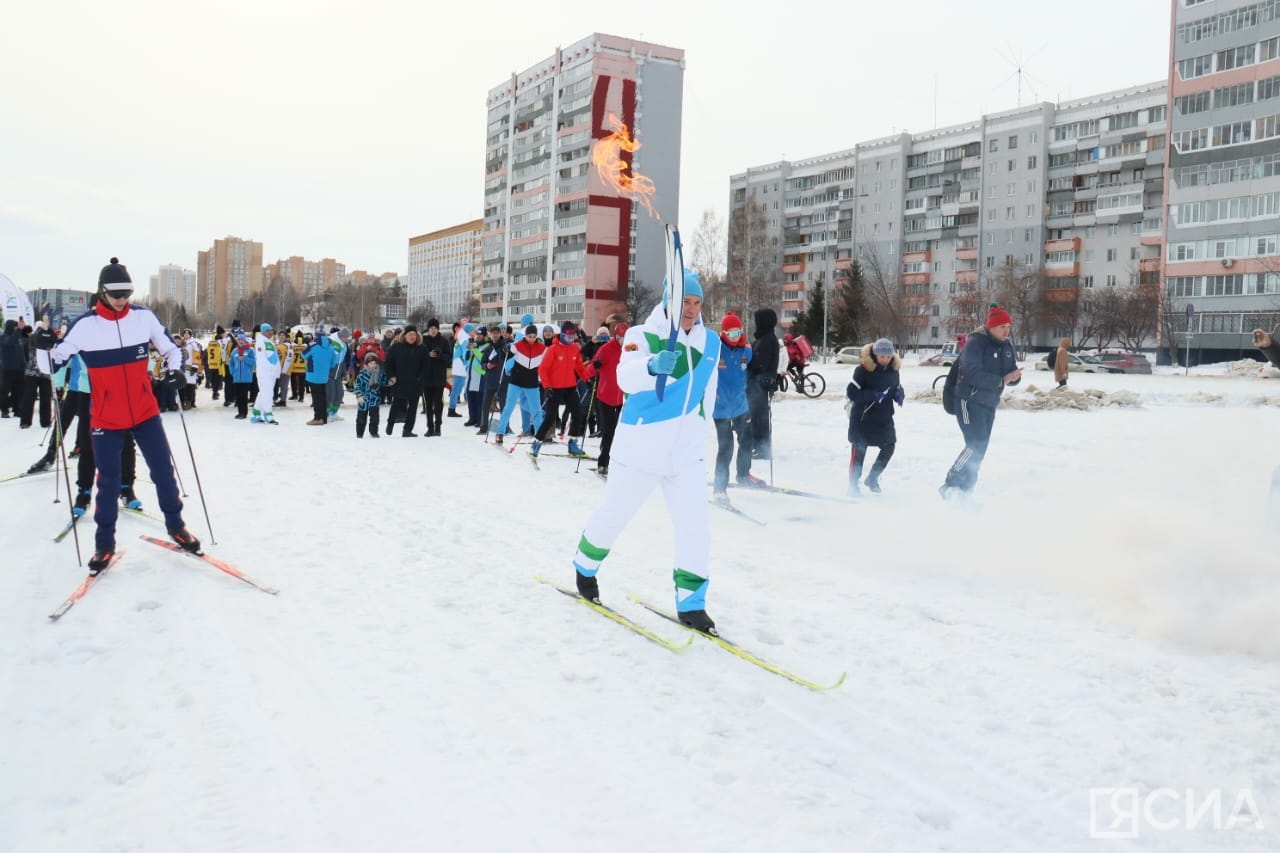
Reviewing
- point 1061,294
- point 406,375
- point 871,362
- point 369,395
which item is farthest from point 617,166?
point 1061,294

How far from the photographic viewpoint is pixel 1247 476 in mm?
10266

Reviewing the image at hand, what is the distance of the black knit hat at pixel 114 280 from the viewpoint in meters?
6.02

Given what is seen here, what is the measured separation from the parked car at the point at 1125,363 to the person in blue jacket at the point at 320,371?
116 feet

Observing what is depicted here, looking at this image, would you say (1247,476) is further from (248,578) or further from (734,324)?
(248,578)

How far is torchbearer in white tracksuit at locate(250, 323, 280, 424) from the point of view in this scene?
16984 mm

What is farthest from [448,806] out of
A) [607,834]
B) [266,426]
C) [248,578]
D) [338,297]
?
[338,297]

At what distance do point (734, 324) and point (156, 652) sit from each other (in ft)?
20.7

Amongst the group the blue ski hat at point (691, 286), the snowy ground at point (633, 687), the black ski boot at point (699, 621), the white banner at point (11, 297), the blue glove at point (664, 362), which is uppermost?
the white banner at point (11, 297)

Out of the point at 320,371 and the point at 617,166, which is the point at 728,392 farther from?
the point at 320,371

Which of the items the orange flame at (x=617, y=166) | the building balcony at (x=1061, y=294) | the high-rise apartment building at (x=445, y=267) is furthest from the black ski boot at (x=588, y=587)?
the high-rise apartment building at (x=445, y=267)

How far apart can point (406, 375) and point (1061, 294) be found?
72.3m

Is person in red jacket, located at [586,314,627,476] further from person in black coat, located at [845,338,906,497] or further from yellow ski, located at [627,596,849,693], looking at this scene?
yellow ski, located at [627,596,849,693]

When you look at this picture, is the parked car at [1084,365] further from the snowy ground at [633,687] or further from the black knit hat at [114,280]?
the black knit hat at [114,280]

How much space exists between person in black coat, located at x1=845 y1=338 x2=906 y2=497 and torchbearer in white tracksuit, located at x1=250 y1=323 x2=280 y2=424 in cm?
1133
